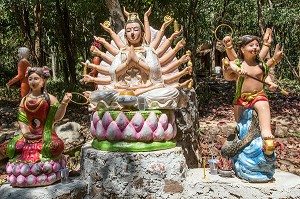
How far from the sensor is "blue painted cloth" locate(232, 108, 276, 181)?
3.70m

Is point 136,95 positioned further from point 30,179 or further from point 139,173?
point 30,179

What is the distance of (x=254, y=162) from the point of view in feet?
12.2

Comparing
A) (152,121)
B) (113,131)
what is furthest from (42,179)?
(152,121)

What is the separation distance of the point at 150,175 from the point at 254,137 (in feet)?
3.86

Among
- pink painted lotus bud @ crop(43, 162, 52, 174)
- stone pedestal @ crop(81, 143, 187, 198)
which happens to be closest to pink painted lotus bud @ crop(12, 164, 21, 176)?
pink painted lotus bud @ crop(43, 162, 52, 174)

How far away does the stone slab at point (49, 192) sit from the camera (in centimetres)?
371

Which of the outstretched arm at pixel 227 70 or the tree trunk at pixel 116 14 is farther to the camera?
the tree trunk at pixel 116 14

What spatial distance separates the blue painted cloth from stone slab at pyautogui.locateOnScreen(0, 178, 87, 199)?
5.76 ft

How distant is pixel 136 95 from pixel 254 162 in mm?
1533

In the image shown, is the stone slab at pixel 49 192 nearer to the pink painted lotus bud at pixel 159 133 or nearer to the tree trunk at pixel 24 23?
the pink painted lotus bud at pixel 159 133

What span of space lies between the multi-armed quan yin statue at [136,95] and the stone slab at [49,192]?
0.52 meters

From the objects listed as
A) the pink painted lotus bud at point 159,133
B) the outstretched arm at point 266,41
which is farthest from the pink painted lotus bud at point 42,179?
the outstretched arm at point 266,41

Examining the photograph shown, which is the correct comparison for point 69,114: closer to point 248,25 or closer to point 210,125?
point 210,125

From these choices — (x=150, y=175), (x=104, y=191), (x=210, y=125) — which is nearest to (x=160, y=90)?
(x=150, y=175)
